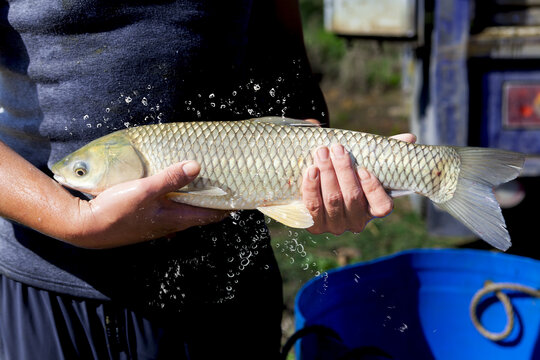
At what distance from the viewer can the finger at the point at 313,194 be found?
6.08 feet

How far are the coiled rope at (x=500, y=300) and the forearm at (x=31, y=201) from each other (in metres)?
1.85

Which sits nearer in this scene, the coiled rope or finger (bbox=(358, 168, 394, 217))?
finger (bbox=(358, 168, 394, 217))

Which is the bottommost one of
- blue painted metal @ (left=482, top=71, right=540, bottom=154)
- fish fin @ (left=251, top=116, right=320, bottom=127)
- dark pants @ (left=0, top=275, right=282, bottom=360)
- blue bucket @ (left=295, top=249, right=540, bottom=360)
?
blue bucket @ (left=295, top=249, right=540, bottom=360)

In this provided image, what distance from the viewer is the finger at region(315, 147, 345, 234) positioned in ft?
6.04

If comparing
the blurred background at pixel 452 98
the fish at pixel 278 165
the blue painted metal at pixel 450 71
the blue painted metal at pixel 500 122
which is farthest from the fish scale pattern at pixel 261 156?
the blue painted metal at pixel 500 122

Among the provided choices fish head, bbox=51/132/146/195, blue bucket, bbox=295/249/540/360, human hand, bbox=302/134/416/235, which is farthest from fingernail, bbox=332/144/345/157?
blue bucket, bbox=295/249/540/360

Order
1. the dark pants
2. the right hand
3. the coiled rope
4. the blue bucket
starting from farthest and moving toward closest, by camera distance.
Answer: the blue bucket → the coiled rope → the dark pants → the right hand

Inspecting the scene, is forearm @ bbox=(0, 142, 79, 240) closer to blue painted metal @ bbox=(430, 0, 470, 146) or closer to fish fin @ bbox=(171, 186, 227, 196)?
fish fin @ bbox=(171, 186, 227, 196)

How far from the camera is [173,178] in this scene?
172 centimetres

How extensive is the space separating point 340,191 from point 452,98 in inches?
89.1

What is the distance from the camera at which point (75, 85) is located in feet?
6.02

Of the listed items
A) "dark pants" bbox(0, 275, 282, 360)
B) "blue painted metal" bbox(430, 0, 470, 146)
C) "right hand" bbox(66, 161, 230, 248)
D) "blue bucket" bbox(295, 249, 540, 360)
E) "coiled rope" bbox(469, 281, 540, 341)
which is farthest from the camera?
"blue painted metal" bbox(430, 0, 470, 146)

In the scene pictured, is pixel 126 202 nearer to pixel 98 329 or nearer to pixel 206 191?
pixel 206 191

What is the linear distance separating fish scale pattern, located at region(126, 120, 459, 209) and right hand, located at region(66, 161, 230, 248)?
12cm
